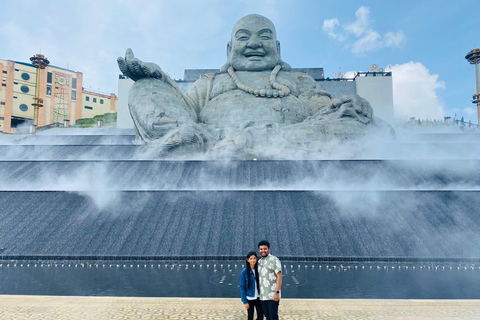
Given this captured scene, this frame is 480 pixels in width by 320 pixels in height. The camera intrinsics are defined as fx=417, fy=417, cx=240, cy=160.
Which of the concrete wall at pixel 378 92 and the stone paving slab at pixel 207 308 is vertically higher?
the concrete wall at pixel 378 92

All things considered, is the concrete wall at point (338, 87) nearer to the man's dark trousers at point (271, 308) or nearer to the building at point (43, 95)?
the man's dark trousers at point (271, 308)

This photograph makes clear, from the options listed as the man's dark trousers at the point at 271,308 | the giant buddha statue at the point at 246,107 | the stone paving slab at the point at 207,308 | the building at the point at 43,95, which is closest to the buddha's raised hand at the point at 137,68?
the giant buddha statue at the point at 246,107

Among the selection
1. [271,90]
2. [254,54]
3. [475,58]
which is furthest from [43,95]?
[475,58]

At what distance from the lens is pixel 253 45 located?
1143 cm

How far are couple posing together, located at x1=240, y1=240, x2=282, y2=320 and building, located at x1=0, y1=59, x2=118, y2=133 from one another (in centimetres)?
3095

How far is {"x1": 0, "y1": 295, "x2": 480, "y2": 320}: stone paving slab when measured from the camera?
9.83ft

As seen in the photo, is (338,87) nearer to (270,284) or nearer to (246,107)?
(246,107)

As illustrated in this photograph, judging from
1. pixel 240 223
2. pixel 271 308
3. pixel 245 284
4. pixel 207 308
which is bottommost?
pixel 207 308

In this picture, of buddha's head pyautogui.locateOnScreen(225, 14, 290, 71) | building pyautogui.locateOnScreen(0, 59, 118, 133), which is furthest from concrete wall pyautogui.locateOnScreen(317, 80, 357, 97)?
building pyautogui.locateOnScreen(0, 59, 118, 133)

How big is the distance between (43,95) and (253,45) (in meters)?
26.5

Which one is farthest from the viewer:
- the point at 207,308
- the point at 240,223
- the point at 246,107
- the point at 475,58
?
the point at 475,58

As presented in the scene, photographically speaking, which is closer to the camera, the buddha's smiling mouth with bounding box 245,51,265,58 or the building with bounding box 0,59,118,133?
the buddha's smiling mouth with bounding box 245,51,265,58

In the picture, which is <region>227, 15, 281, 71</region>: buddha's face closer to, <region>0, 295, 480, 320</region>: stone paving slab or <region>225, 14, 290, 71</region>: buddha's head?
<region>225, 14, 290, 71</region>: buddha's head

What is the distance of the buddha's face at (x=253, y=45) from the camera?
11.5m
